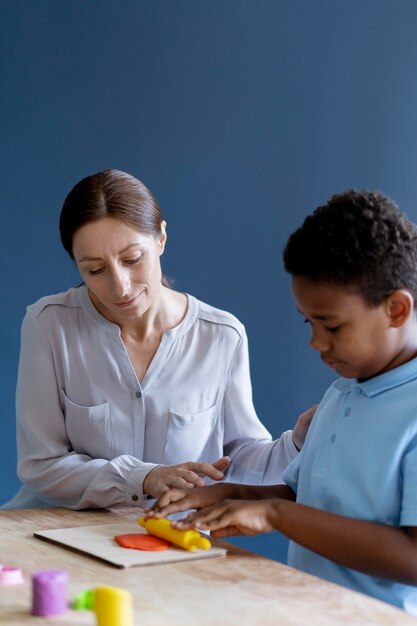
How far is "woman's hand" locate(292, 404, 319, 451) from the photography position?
A: 1803mm

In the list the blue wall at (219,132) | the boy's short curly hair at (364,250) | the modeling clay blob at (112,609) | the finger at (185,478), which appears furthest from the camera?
the blue wall at (219,132)

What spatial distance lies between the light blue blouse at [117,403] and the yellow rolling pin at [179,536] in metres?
0.47

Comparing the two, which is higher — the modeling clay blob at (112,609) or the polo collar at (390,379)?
the polo collar at (390,379)

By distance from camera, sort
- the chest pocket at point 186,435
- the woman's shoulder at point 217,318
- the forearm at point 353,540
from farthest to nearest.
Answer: the woman's shoulder at point 217,318 → the chest pocket at point 186,435 → the forearm at point 353,540

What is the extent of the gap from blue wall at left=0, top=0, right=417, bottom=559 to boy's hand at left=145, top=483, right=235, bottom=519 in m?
1.48

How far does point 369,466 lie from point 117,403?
782 millimetres

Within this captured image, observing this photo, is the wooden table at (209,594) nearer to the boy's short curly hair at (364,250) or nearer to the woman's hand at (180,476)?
the woman's hand at (180,476)

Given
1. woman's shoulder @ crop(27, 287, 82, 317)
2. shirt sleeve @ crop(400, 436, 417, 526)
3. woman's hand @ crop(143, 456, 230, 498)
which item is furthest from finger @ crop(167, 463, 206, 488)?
woman's shoulder @ crop(27, 287, 82, 317)

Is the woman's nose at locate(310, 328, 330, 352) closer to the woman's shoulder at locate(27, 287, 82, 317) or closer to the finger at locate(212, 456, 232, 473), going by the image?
the finger at locate(212, 456, 232, 473)

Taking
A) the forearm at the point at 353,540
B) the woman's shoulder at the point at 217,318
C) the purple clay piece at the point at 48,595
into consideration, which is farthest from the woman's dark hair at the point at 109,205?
the purple clay piece at the point at 48,595

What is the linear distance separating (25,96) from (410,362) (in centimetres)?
189

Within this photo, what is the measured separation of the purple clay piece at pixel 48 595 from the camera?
3.53 ft

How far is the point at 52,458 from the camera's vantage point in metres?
1.95

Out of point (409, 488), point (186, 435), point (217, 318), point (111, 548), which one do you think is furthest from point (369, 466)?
point (217, 318)
